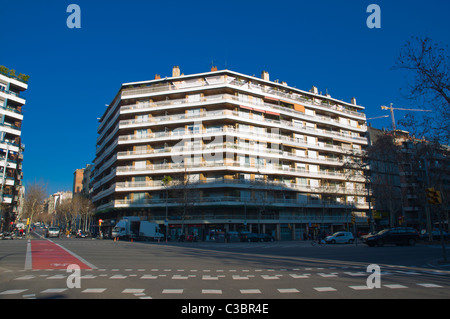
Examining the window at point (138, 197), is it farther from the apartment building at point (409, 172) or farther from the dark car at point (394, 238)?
the apartment building at point (409, 172)

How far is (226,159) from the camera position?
44344mm

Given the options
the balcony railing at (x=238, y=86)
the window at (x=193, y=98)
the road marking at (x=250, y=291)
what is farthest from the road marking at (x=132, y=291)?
the window at (x=193, y=98)

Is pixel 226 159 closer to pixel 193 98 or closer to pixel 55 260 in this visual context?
pixel 193 98

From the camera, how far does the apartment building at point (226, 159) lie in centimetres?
4500

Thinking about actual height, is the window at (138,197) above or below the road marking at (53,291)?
above

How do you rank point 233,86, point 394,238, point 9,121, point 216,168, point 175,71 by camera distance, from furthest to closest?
point 175,71 → point 9,121 → point 233,86 → point 216,168 → point 394,238

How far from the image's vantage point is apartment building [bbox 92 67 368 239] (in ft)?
148

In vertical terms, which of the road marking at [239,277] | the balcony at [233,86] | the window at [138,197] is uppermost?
the balcony at [233,86]

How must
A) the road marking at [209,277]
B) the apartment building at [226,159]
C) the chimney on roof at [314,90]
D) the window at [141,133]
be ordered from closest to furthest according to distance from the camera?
the road marking at [209,277], the apartment building at [226,159], the window at [141,133], the chimney on roof at [314,90]

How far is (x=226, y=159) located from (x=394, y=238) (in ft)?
77.5

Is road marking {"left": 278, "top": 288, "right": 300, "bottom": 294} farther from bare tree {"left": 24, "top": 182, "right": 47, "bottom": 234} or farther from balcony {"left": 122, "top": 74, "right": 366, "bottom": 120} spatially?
bare tree {"left": 24, "top": 182, "right": 47, "bottom": 234}

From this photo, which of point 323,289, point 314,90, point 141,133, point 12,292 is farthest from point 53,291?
point 314,90

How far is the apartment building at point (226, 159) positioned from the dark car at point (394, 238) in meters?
17.4
